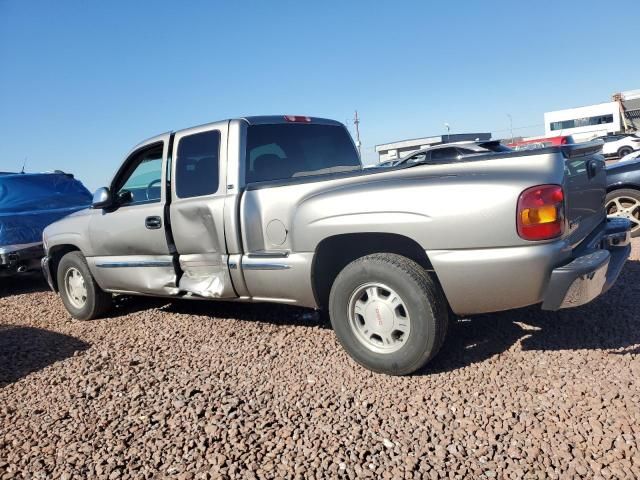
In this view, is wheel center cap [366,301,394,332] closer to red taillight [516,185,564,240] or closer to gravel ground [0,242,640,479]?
gravel ground [0,242,640,479]

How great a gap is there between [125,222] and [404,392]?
122 inches

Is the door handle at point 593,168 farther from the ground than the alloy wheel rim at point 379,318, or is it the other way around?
the door handle at point 593,168

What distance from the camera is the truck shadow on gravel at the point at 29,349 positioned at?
3.96 meters

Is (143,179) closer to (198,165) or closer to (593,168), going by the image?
(198,165)

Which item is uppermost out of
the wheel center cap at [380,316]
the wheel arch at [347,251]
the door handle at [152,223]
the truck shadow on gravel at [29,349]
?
the door handle at [152,223]

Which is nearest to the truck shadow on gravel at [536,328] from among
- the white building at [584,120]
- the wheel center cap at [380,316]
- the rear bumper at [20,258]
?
the wheel center cap at [380,316]

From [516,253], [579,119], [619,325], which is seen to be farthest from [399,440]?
[579,119]

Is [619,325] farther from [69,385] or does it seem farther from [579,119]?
[579,119]

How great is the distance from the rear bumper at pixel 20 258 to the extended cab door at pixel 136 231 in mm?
2364

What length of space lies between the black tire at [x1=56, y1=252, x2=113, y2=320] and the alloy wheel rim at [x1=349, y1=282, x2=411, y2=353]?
321cm

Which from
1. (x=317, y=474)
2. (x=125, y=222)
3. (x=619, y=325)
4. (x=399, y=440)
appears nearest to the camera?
(x=317, y=474)

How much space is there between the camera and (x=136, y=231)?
15.0 feet

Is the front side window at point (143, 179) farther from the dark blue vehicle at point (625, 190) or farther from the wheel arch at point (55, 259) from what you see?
the dark blue vehicle at point (625, 190)

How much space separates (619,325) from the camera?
375 centimetres
